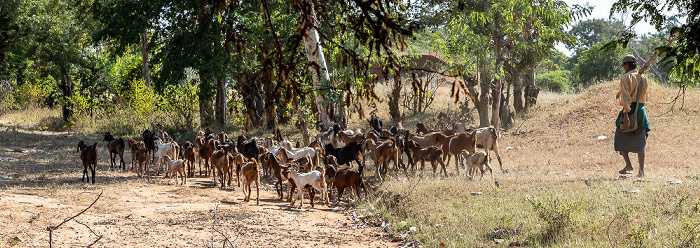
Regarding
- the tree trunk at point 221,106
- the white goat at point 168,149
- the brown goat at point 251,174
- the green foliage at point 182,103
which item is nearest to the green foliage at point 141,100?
the green foliage at point 182,103

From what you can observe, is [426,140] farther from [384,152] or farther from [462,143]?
[384,152]

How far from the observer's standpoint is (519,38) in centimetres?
1920

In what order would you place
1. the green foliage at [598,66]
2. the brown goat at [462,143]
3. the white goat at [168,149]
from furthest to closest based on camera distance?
1. the green foliage at [598,66]
2. the white goat at [168,149]
3. the brown goat at [462,143]

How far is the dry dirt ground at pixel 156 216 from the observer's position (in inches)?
283

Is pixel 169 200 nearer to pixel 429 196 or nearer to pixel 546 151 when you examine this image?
pixel 429 196

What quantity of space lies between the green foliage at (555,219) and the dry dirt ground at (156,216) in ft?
6.06

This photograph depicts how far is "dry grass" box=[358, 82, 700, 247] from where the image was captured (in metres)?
6.68

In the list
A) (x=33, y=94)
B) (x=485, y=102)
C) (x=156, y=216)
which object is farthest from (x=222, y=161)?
(x=33, y=94)

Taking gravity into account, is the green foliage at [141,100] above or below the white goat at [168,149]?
above

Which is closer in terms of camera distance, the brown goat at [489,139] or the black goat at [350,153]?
the black goat at [350,153]

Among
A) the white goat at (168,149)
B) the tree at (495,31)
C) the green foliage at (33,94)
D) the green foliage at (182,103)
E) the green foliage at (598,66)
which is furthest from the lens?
the green foliage at (598,66)

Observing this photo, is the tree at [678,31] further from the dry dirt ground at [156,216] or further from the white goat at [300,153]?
the white goat at [300,153]

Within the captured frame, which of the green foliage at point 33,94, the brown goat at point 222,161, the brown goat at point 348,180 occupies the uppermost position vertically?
the green foliage at point 33,94

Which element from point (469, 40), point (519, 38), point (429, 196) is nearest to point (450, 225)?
point (429, 196)
